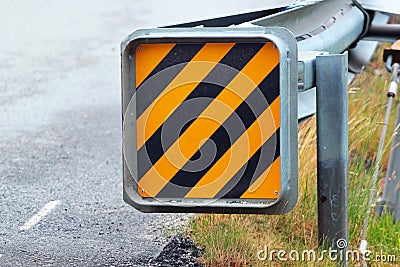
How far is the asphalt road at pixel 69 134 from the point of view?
4.32 metres

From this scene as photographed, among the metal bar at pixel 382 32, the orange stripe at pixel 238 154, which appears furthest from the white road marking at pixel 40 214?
the metal bar at pixel 382 32

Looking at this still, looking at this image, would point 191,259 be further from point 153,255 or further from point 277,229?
point 277,229

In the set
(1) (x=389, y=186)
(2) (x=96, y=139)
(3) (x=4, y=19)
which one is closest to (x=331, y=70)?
(1) (x=389, y=186)

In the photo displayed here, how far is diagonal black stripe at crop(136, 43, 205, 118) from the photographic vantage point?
10.9ft

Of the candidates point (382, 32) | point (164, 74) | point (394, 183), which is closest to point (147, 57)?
point (164, 74)

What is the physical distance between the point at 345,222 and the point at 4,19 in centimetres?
791

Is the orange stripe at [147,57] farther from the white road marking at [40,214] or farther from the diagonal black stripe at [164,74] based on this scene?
the white road marking at [40,214]

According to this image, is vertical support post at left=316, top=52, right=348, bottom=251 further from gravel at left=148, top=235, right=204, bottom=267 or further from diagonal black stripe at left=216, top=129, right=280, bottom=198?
gravel at left=148, top=235, right=204, bottom=267

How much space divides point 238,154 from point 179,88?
330mm

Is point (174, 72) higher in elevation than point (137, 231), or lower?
higher

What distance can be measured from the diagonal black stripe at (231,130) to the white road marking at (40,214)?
135 centimetres

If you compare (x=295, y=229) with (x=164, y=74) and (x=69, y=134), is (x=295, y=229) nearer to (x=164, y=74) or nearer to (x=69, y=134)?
(x=164, y=74)

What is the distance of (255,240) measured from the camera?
163 inches

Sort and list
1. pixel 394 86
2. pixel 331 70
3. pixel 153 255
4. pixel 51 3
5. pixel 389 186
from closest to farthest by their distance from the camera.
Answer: pixel 331 70, pixel 153 255, pixel 394 86, pixel 389 186, pixel 51 3
